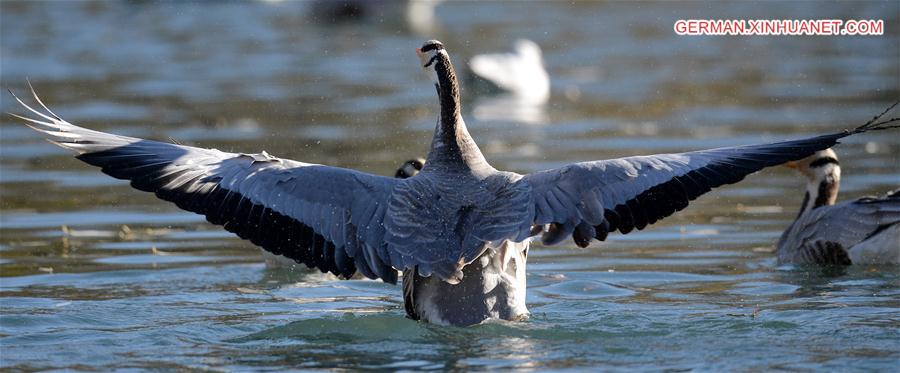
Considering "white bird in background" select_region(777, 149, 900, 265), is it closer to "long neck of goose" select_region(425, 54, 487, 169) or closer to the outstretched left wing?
"long neck of goose" select_region(425, 54, 487, 169)

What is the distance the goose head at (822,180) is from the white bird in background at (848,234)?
0.57 m

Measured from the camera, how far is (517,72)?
23.1m

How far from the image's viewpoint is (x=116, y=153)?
28.1ft

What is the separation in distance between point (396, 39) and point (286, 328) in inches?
1066

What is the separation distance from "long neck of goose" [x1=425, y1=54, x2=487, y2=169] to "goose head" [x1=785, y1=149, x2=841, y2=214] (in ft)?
15.2

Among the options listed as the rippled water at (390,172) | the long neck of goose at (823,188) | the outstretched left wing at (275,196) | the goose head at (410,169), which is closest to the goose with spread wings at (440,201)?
the outstretched left wing at (275,196)

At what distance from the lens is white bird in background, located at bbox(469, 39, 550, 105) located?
75.5 feet

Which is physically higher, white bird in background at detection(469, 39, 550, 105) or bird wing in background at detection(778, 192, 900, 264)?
white bird in background at detection(469, 39, 550, 105)

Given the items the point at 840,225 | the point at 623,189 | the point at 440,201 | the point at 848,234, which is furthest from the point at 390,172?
the point at 623,189

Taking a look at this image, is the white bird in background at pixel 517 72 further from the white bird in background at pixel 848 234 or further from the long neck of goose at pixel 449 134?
the long neck of goose at pixel 449 134

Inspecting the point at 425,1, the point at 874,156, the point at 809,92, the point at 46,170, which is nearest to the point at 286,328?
the point at 46,170

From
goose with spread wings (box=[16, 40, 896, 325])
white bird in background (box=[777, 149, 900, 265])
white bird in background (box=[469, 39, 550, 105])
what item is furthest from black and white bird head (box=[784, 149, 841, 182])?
white bird in background (box=[469, 39, 550, 105])

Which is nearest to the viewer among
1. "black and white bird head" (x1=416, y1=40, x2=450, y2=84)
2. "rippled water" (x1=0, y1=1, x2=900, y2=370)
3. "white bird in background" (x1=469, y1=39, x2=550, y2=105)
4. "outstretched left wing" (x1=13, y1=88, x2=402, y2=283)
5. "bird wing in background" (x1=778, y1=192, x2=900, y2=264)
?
"rippled water" (x1=0, y1=1, x2=900, y2=370)

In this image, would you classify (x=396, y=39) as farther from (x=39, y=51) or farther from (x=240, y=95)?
(x=240, y=95)
